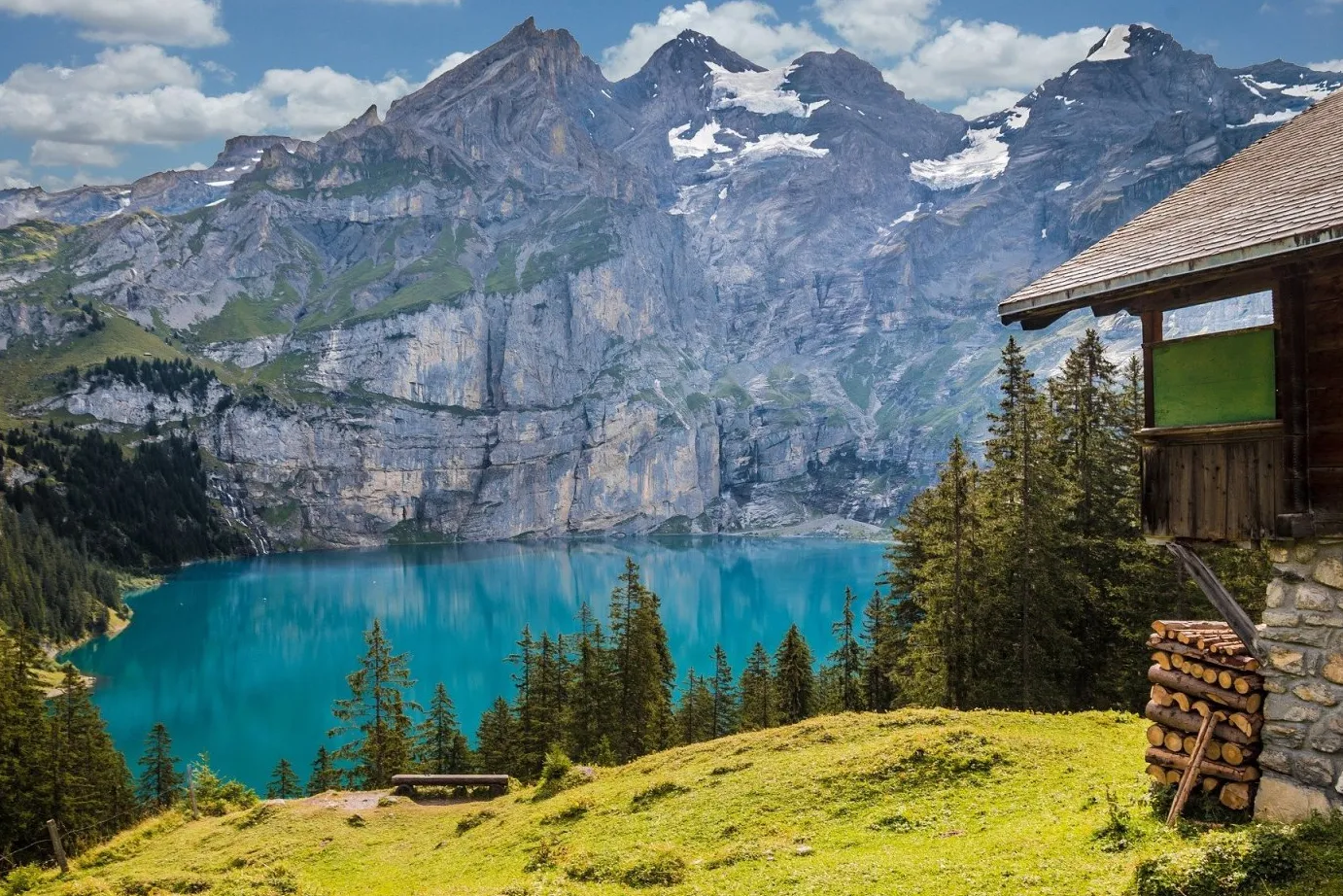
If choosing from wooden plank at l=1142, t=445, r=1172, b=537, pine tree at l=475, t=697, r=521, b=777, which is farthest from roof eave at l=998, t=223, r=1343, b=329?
pine tree at l=475, t=697, r=521, b=777

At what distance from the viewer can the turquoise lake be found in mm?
80562

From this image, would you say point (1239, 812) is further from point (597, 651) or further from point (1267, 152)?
point (597, 651)

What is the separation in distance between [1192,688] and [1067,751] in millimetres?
6358

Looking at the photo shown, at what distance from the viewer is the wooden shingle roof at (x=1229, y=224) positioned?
927cm

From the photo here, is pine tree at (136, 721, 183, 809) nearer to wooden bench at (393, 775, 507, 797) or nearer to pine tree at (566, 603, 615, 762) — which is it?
pine tree at (566, 603, 615, 762)

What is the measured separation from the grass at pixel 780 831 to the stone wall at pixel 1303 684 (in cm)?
80

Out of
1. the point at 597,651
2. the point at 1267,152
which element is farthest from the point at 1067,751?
the point at 597,651

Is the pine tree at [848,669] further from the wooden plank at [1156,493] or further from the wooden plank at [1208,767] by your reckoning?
the wooden plank at [1156,493]

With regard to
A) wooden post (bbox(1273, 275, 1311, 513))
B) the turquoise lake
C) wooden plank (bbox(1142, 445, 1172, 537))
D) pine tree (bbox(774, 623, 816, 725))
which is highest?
wooden post (bbox(1273, 275, 1311, 513))

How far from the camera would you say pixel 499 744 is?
49.1m

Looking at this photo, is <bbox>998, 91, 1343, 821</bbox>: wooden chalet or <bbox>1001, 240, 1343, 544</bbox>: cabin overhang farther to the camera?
<bbox>1001, 240, 1343, 544</bbox>: cabin overhang

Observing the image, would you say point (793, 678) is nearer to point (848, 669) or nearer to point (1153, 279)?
point (848, 669)

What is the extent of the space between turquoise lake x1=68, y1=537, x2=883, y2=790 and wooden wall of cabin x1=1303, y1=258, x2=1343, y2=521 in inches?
2747

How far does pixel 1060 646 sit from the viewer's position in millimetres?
29469
